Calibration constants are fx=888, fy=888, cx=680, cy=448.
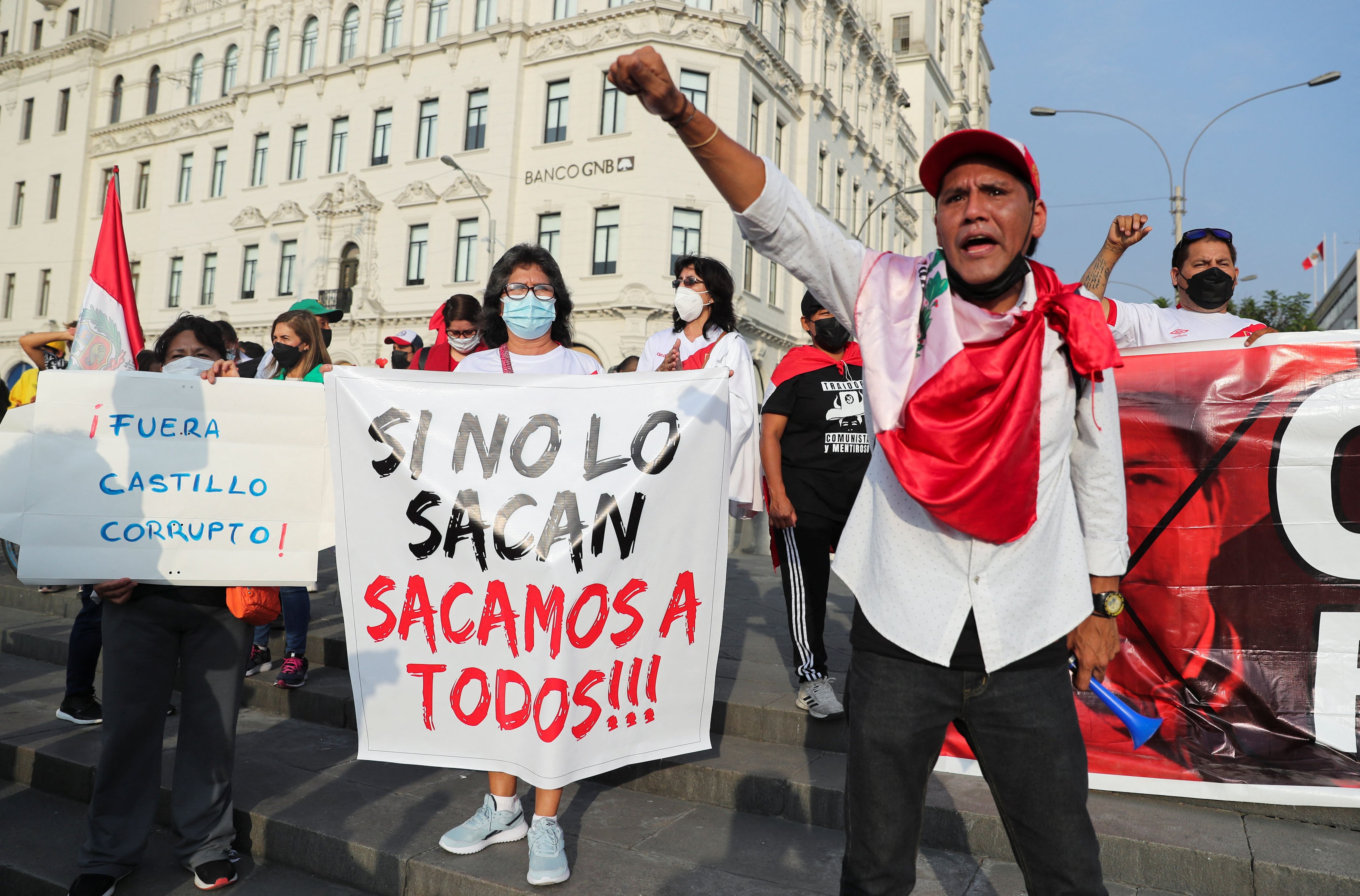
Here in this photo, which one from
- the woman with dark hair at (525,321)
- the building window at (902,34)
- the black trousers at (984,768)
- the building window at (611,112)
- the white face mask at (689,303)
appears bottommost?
the black trousers at (984,768)

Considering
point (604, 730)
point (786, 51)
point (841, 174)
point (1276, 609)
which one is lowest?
point (604, 730)

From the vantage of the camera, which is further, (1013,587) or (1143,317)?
(1143,317)

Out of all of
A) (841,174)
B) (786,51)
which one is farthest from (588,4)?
(841,174)

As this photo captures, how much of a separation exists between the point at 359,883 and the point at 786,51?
28809 mm

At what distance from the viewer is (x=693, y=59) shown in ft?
80.0

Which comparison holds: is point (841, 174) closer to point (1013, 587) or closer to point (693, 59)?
point (693, 59)

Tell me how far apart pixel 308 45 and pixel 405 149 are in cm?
663

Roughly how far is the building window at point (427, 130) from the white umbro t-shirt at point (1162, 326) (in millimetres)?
26452

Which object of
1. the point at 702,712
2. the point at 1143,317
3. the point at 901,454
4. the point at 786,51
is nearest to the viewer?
the point at 901,454

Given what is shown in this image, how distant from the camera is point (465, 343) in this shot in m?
4.80

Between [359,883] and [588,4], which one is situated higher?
[588,4]

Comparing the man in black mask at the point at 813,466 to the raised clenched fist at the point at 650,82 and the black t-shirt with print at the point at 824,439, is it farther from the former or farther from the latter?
the raised clenched fist at the point at 650,82

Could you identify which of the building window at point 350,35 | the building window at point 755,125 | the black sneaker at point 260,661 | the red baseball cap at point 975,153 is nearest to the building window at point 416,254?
the building window at point 350,35

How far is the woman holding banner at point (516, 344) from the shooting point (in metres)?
3.11
